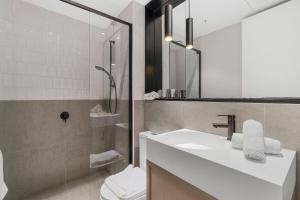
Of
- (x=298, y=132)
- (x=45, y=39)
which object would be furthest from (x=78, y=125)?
(x=298, y=132)

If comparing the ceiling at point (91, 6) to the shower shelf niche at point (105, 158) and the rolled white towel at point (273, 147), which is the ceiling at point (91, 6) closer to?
the shower shelf niche at point (105, 158)

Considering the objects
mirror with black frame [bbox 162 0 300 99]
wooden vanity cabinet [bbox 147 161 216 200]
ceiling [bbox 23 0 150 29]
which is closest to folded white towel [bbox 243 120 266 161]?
wooden vanity cabinet [bbox 147 161 216 200]

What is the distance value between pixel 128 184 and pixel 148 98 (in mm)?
881

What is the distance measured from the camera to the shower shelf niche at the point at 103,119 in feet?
6.15

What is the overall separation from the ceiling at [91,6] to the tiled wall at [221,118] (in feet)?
3.81

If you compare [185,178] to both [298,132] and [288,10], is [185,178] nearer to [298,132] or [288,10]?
[298,132]

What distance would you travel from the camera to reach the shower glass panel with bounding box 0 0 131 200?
1561 millimetres

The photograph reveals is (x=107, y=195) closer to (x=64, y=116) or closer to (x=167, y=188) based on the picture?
(x=167, y=188)

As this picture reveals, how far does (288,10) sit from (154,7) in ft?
4.28

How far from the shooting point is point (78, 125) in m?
1.94

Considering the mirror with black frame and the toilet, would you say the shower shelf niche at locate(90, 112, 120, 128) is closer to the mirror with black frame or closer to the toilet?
the toilet

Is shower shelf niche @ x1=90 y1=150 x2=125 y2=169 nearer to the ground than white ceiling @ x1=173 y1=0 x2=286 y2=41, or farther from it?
nearer to the ground

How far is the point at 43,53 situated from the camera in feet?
5.63

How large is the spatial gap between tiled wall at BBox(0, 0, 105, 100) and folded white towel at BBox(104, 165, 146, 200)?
99 cm
